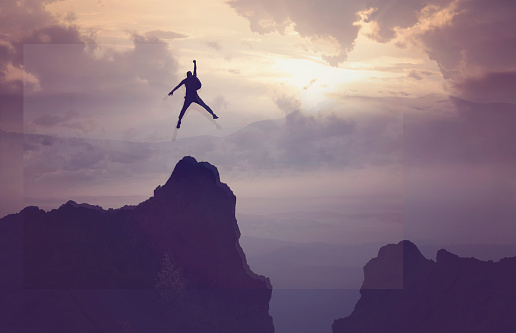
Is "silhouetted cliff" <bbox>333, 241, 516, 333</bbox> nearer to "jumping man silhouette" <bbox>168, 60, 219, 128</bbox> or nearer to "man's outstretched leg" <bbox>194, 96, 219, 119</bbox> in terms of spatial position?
"man's outstretched leg" <bbox>194, 96, 219, 119</bbox>

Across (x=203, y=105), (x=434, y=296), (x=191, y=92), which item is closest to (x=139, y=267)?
(x=203, y=105)

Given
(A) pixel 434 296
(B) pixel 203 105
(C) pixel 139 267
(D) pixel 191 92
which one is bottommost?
(A) pixel 434 296

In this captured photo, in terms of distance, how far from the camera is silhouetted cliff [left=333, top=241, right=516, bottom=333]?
275 feet

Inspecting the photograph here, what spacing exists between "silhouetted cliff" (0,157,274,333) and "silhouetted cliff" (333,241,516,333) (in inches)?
764

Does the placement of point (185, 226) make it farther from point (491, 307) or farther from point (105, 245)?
point (491, 307)

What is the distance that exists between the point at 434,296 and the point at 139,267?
42.7 meters

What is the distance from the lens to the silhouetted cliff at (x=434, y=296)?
83.8m

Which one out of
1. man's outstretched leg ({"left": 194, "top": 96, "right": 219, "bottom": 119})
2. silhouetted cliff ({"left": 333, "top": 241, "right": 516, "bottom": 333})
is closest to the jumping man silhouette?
man's outstretched leg ({"left": 194, "top": 96, "right": 219, "bottom": 119})

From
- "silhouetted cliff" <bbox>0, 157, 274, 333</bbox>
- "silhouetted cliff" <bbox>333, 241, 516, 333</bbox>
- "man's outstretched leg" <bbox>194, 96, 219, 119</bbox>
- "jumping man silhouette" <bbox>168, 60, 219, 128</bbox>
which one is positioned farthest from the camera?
"silhouetted cliff" <bbox>333, 241, 516, 333</bbox>

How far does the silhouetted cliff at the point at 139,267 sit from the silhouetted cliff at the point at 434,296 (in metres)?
19.4

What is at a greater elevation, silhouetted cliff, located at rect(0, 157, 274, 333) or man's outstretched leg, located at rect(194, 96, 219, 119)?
man's outstretched leg, located at rect(194, 96, 219, 119)

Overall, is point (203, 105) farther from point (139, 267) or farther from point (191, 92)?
point (139, 267)

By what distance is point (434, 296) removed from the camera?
93.2m

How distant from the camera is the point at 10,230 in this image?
82.6 metres
